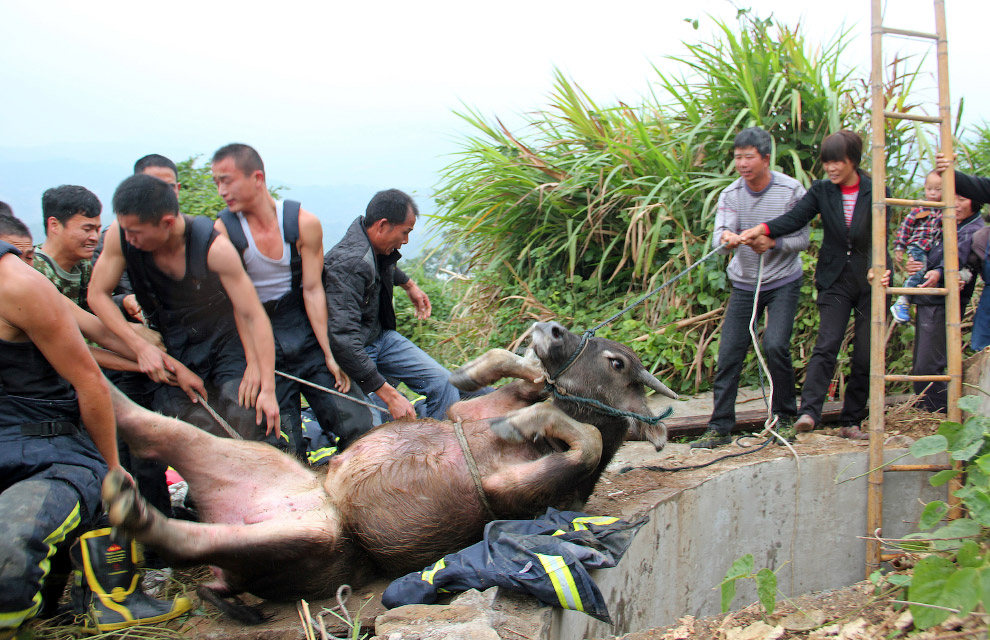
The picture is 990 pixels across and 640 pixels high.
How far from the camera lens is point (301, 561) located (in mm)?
3016

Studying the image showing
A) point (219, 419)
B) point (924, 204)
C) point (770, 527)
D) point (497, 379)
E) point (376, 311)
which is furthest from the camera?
point (770, 527)

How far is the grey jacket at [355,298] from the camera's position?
3.91 metres

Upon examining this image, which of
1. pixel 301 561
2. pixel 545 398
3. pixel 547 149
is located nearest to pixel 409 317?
pixel 547 149

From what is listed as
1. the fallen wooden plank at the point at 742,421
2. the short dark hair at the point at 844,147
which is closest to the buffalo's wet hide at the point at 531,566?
the fallen wooden plank at the point at 742,421

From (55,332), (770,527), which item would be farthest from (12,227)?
(770,527)

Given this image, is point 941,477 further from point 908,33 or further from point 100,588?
point 100,588

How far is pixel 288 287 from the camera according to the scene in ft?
12.6

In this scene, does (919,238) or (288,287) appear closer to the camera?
(288,287)

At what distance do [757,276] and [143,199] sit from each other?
3.83 m

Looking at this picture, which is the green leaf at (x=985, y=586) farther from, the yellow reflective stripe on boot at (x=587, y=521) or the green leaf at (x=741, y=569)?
the yellow reflective stripe on boot at (x=587, y=521)

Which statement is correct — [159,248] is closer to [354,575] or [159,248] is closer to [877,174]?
[354,575]

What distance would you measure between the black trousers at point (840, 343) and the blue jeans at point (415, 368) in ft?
8.27

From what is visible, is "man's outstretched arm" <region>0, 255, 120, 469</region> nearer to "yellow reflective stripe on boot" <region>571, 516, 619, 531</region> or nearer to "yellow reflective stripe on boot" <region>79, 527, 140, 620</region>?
"yellow reflective stripe on boot" <region>79, 527, 140, 620</region>

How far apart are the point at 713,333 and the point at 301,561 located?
4665mm
